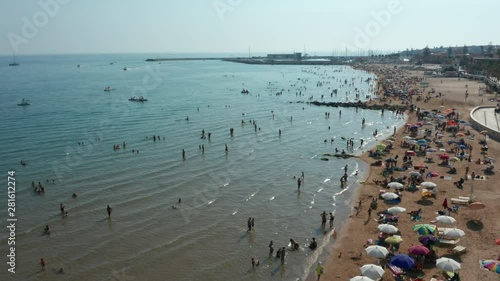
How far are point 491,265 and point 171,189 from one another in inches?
867

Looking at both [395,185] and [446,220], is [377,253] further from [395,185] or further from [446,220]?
[395,185]

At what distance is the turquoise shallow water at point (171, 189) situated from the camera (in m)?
21.2

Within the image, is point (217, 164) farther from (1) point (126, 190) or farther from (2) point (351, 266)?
(2) point (351, 266)

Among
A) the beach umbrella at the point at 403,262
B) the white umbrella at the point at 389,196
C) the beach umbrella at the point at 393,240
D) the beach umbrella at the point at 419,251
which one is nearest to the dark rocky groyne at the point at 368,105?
the white umbrella at the point at 389,196

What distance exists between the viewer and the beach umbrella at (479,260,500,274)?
17.4 metres

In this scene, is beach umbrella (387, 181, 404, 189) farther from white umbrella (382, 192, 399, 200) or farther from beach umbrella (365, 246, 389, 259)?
beach umbrella (365, 246, 389, 259)

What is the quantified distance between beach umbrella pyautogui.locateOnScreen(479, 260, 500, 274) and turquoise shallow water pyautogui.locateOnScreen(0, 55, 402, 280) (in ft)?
25.5

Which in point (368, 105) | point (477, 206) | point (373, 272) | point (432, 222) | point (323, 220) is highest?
point (368, 105)

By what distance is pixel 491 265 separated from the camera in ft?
58.1

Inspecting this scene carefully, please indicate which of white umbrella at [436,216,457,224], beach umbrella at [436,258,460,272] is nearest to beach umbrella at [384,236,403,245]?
beach umbrella at [436,258,460,272]

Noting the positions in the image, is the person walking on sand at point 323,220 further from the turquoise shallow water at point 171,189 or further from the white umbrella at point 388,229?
the white umbrella at point 388,229

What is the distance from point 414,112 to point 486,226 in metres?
43.1

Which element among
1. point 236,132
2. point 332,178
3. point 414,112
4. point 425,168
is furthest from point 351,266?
point 414,112

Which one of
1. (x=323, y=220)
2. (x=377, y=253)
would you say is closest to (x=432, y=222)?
(x=323, y=220)
